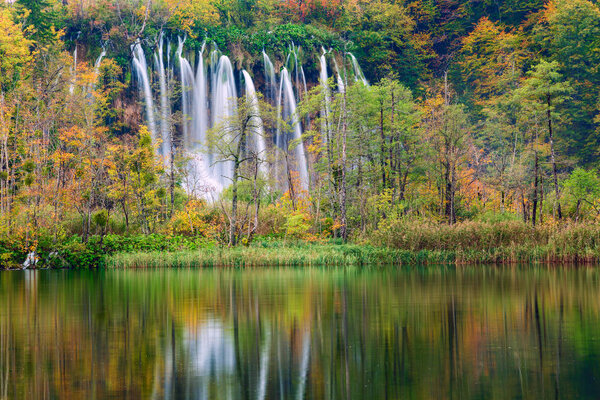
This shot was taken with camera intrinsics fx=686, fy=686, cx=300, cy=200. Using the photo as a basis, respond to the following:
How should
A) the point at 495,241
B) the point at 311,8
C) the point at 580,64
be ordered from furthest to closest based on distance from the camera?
the point at 311,8, the point at 580,64, the point at 495,241

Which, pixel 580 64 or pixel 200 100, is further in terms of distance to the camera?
pixel 580 64

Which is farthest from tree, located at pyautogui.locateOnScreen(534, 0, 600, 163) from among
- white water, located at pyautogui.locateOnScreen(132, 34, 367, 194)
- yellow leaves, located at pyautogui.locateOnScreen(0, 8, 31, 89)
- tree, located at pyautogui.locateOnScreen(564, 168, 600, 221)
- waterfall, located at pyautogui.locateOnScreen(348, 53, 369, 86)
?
yellow leaves, located at pyautogui.locateOnScreen(0, 8, 31, 89)

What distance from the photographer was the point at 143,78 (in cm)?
5884

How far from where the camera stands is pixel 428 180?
45.5 m

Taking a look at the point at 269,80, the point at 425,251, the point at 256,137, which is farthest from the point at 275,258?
the point at 269,80

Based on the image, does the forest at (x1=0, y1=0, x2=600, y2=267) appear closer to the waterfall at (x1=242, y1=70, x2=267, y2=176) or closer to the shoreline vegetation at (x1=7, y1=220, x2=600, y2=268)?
the shoreline vegetation at (x1=7, y1=220, x2=600, y2=268)

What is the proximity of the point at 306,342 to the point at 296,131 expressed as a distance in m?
52.5

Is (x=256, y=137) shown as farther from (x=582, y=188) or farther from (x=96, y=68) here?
(x=582, y=188)

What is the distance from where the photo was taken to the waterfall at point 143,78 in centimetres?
5810

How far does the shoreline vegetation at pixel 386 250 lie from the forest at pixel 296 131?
11cm

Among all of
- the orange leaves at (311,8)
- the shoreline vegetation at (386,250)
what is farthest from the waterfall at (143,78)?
the shoreline vegetation at (386,250)

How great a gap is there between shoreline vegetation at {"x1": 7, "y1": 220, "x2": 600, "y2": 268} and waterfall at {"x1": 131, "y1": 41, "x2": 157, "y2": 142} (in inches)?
917

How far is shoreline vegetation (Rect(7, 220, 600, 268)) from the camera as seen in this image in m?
32.2

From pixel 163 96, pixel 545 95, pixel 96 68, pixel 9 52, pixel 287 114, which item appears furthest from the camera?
pixel 287 114
